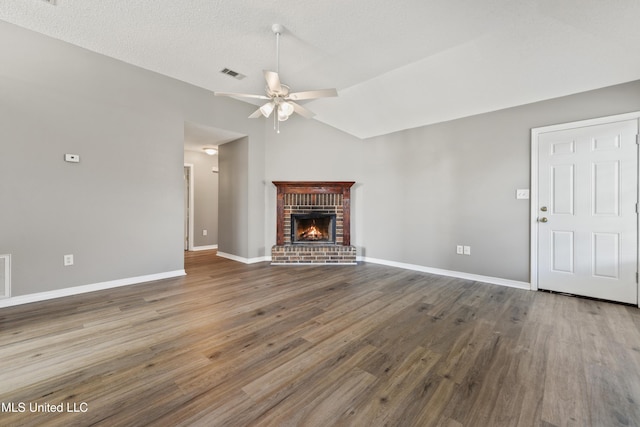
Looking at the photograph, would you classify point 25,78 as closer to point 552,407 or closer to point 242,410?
point 242,410

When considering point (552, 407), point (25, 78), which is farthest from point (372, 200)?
point (25, 78)

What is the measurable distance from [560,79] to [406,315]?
311 centimetres

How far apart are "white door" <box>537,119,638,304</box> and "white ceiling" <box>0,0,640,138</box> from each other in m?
0.65

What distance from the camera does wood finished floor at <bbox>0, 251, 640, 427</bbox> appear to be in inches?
50.8

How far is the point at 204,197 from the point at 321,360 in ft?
18.6

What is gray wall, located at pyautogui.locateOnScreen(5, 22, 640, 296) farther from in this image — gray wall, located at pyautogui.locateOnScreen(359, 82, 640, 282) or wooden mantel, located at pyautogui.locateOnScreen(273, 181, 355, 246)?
wooden mantel, located at pyautogui.locateOnScreen(273, 181, 355, 246)

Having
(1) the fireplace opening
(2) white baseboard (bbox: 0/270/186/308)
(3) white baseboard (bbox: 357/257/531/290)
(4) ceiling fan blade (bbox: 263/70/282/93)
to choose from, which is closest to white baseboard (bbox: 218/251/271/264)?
(1) the fireplace opening

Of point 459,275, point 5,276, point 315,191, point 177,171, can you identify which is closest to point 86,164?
point 177,171

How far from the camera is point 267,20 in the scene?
7.98 feet

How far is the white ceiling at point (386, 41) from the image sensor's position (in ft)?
7.29

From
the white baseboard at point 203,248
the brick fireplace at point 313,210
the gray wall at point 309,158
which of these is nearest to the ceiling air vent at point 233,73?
the gray wall at point 309,158

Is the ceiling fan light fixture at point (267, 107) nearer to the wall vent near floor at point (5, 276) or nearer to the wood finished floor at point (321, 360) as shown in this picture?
the wood finished floor at point (321, 360)

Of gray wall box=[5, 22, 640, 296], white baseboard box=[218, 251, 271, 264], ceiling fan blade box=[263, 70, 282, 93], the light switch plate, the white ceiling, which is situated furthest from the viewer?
white baseboard box=[218, 251, 271, 264]

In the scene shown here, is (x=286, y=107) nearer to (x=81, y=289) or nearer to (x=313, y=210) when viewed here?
(x=313, y=210)
